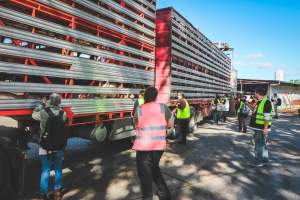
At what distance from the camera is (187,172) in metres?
5.60

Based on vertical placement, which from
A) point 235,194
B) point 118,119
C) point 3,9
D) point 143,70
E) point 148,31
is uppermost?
point 148,31

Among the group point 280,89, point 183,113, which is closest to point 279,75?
point 280,89

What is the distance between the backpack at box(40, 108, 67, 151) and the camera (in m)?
3.89

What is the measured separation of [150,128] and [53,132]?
4.51 feet

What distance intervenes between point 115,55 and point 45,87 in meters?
1.84

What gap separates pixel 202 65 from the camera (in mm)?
11711

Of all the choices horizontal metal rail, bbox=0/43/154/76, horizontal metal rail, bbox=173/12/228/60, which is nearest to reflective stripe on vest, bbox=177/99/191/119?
horizontal metal rail, bbox=173/12/228/60

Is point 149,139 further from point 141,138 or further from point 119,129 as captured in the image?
point 119,129

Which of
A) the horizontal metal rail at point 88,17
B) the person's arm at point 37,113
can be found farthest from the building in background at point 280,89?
the person's arm at point 37,113

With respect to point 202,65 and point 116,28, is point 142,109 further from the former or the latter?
point 202,65

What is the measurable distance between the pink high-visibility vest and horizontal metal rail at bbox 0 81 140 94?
1.32 meters

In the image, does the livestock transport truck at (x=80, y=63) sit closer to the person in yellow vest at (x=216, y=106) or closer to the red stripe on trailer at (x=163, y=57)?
the red stripe on trailer at (x=163, y=57)

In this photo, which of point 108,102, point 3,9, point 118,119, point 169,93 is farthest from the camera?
point 169,93

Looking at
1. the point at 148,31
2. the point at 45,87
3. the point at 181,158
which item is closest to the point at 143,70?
the point at 148,31
